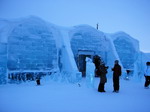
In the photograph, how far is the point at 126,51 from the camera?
50.2 ft

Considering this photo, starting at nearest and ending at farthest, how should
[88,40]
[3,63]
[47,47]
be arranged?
[3,63], [47,47], [88,40]

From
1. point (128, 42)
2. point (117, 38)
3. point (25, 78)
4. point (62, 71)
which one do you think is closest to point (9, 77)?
point (25, 78)

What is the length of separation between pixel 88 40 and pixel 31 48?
510cm

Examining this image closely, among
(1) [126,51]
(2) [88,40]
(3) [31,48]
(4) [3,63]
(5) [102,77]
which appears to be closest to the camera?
(5) [102,77]

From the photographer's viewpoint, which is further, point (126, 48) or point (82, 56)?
point (126, 48)

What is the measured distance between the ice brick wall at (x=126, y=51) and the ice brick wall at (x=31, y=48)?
690 cm

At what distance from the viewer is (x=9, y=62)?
9.44m

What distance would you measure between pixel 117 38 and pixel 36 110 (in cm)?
1235

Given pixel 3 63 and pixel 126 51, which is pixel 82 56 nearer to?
pixel 126 51

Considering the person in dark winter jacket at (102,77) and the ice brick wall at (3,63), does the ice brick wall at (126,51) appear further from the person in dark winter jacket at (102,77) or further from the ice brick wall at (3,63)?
the ice brick wall at (3,63)

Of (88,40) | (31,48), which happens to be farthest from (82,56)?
(31,48)

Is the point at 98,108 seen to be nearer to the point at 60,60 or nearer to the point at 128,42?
the point at 60,60

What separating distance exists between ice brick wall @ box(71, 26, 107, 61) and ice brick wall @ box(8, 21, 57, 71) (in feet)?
6.82

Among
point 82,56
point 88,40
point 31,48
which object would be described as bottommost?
point 82,56
